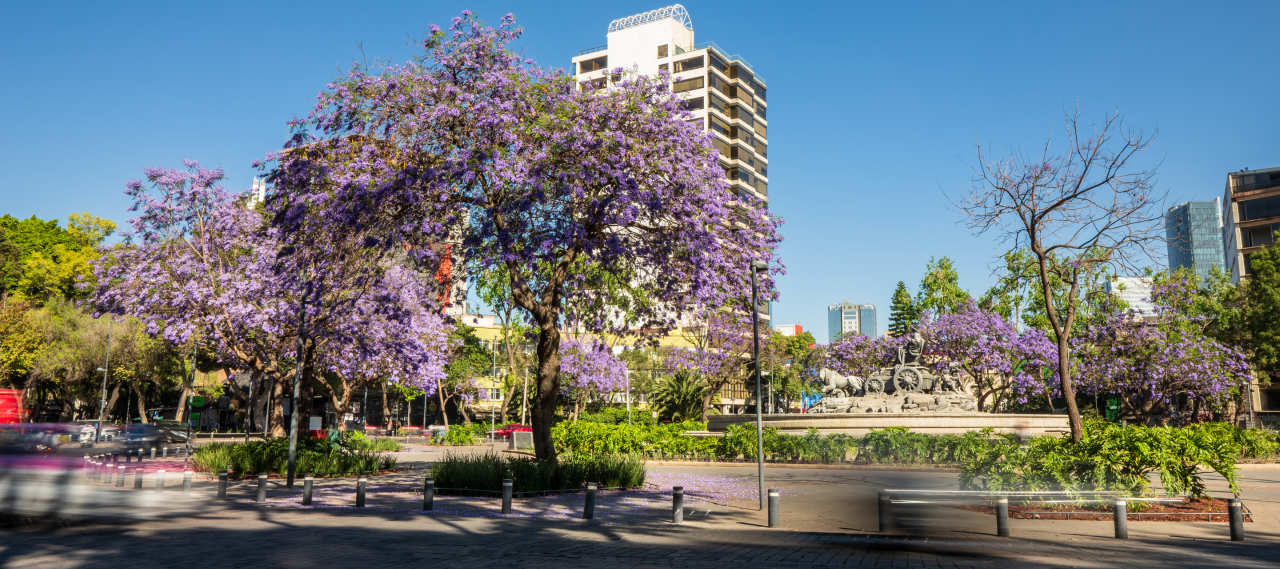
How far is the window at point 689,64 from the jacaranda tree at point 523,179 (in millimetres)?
74954

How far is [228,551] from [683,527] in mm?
6668

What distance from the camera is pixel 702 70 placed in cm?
8894

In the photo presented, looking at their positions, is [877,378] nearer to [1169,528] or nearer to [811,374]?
[1169,528]

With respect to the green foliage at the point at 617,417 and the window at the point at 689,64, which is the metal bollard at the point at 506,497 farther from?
the window at the point at 689,64

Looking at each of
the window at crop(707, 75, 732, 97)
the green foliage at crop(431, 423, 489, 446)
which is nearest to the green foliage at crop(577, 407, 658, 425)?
the green foliage at crop(431, 423, 489, 446)

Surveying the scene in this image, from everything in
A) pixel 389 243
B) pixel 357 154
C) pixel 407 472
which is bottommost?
pixel 407 472

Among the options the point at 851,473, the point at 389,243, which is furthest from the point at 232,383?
the point at 851,473

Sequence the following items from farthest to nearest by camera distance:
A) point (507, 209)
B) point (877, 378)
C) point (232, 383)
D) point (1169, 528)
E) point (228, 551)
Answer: point (232, 383), point (877, 378), point (507, 209), point (1169, 528), point (228, 551)

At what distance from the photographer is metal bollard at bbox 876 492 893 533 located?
11055 mm

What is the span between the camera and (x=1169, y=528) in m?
12.4

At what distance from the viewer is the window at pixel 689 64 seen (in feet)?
295

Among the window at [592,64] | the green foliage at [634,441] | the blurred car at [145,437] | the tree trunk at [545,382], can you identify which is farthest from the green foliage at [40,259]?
the window at [592,64]

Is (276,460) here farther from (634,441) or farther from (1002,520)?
(1002,520)

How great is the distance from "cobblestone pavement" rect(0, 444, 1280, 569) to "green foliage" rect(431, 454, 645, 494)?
2.54 ft
